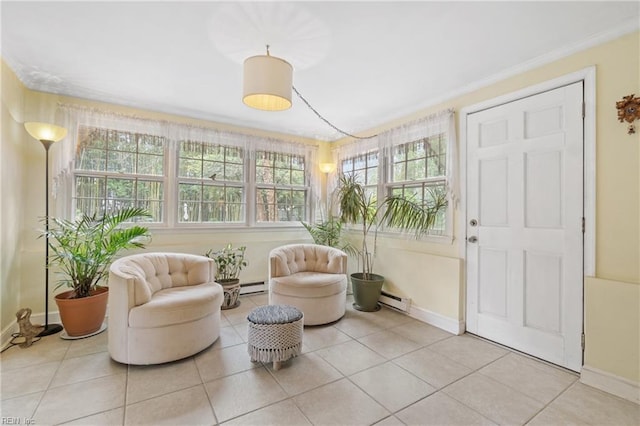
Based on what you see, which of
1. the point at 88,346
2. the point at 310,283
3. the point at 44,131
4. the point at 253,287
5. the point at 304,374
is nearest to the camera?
the point at 304,374

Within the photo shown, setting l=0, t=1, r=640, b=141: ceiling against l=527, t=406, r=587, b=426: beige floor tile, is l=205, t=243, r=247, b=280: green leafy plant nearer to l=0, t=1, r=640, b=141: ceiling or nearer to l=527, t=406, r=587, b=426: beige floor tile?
l=0, t=1, r=640, b=141: ceiling

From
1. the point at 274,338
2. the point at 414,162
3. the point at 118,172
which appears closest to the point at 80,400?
the point at 274,338

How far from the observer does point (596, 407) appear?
1801 mm

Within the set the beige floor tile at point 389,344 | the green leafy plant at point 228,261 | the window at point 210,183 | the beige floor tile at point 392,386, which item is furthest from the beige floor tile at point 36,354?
the beige floor tile at point 389,344

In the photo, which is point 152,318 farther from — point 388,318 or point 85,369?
point 388,318

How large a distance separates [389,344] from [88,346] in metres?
2.69

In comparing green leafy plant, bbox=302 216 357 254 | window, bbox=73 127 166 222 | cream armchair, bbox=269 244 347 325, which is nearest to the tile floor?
cream armchair, bbox=269 244 347 325

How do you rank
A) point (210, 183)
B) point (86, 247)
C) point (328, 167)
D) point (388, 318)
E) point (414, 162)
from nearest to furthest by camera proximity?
point (86, 247) < point (388, 318) < point (414, 162) < point (210, 183) < point (328, 167)

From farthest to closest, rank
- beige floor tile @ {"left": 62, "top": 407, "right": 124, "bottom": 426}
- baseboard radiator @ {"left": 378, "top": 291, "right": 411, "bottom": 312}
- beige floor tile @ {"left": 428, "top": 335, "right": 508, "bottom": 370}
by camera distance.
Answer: baseboard radiator @ {"left": 378, "top": 291, "right": 411, "bottom": 312} < beige floor tile @ {"left": 428, "top": 335, "right": 508, "bottom": 370} < beige floor tile @ {"left": 62, "top": 407, "right": 124, "bottom": 426}

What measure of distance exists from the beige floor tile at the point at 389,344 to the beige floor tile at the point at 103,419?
1.87 metres

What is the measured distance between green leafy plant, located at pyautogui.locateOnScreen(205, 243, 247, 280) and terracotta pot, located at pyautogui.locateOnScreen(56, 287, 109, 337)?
123 cm

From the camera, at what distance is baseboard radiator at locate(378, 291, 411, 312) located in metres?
3.39

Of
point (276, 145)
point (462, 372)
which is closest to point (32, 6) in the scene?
point (276, 145)

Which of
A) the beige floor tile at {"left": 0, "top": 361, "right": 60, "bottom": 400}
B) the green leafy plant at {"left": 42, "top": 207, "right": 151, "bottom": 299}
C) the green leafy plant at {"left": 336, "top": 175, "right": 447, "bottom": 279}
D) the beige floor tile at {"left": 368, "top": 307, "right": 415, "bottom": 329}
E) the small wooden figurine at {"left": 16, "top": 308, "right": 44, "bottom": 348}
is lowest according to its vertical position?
the beige floor tile at {"left": 368, "top": 307, "right": 415, "bottom": 329}
